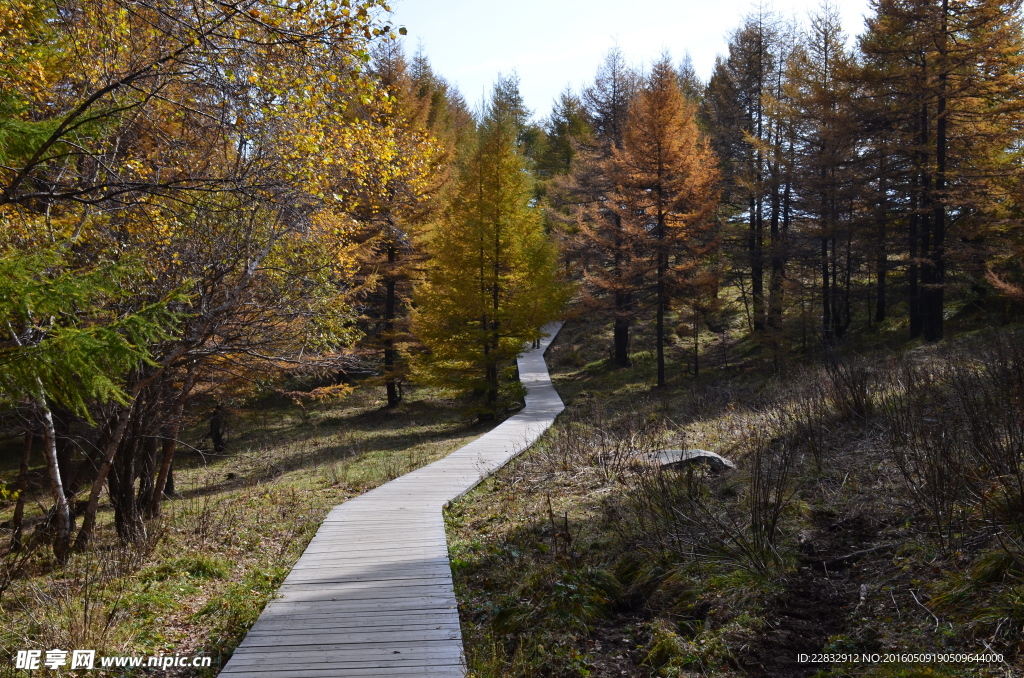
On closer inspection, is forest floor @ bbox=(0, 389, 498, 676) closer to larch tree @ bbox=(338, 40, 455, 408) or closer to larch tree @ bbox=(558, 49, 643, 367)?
larch tree @ bbox=(338, 40, 455, 408)

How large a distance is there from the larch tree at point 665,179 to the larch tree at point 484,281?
4049 millimetres

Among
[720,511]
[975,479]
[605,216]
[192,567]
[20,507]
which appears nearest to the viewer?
[975,479]

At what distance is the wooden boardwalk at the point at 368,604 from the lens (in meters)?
4.16

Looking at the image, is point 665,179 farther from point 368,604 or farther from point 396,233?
point 368,604

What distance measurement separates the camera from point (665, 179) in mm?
21375

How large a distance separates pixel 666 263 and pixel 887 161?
7.45m

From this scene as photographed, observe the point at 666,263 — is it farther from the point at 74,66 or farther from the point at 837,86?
the point at 74,66

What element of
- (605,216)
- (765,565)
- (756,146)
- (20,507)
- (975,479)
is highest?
(756,146)

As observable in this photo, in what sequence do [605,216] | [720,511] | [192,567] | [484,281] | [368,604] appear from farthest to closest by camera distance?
1. [605,216]
2. [484,281]
3. [192,567]
4. [720,511]
5. [368,604]

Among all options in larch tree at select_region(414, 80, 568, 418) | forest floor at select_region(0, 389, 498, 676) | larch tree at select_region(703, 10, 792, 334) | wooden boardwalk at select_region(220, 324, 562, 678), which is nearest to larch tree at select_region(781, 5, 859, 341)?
larch tree at select_region(703, 10, 792, 334)

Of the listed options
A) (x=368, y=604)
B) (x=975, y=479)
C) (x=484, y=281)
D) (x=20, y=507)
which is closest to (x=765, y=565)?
(x=975, y=479)

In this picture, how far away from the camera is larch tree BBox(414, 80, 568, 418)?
18594mm

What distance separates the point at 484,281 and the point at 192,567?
1348 centimetres

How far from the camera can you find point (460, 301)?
18.5 m
